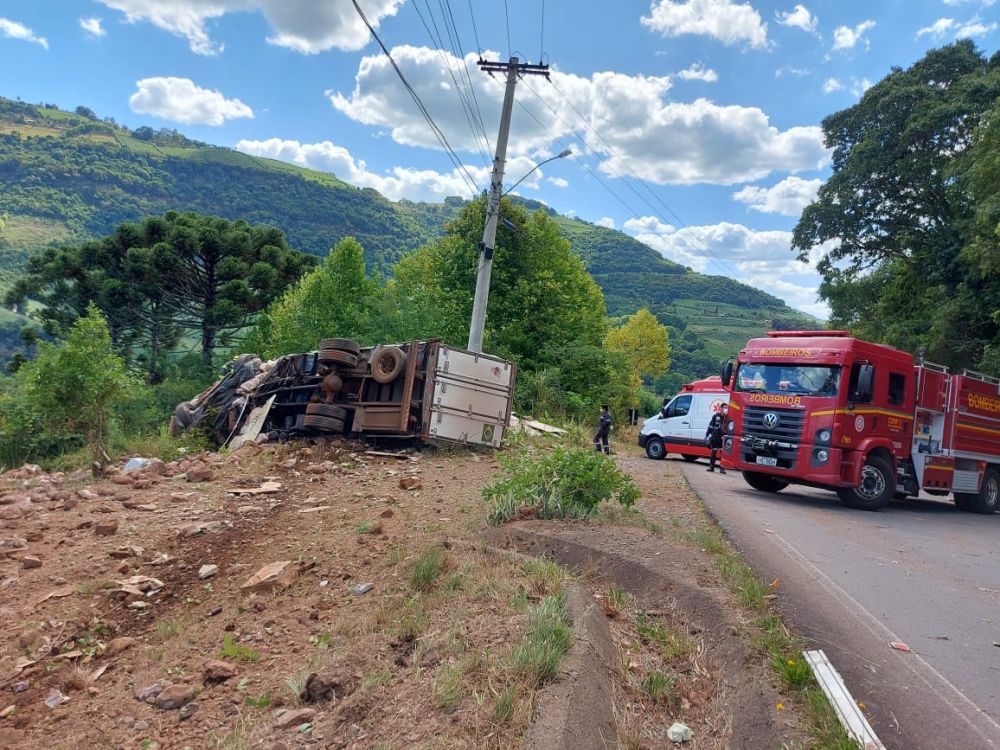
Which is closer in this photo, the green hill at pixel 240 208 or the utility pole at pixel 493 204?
the utility pole at pixel 493 204

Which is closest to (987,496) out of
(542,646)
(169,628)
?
(542,646)

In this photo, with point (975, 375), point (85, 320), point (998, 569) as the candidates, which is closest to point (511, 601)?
point (998, 569)

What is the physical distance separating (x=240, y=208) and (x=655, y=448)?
111m

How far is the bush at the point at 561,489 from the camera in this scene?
665 cm

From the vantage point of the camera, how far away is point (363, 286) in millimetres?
28562

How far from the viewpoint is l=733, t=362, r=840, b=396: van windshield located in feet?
36.5

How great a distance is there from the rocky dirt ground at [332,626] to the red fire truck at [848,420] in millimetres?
4040

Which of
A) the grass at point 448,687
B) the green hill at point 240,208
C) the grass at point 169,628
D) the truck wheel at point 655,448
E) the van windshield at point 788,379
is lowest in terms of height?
the grass at point 169,628

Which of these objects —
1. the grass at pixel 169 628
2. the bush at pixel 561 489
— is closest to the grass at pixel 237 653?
the grass at pixel 169 628

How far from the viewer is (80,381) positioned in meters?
13.6

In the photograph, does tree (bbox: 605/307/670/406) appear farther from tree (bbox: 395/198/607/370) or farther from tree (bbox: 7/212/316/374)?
tree (bbox: 7/212/316/374)

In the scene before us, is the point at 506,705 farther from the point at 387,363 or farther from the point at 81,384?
the point at 81,384

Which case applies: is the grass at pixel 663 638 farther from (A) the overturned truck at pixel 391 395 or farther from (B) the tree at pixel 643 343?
(B) the tree at pixel 643 343

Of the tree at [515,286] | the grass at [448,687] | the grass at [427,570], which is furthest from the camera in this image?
the tree at [515,286]
